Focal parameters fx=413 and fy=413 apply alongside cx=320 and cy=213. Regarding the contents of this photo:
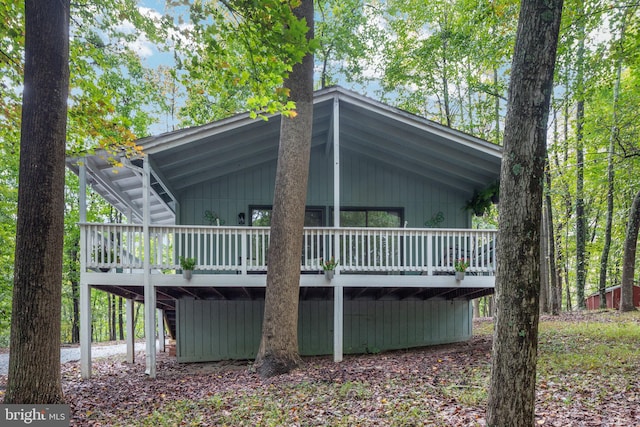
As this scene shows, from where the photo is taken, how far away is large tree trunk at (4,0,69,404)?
4.29 m

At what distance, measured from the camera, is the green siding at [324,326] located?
10.1 meters

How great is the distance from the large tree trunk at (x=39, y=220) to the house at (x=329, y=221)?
11.5 feet

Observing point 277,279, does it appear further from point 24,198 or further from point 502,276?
point 502,276

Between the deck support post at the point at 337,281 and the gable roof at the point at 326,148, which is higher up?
the gable roof at the point at 326,148

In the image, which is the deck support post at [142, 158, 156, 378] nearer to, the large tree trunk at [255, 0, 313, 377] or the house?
the house

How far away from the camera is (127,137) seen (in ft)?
24.7

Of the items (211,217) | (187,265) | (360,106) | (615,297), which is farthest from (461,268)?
(615,297)

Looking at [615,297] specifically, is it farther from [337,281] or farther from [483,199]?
[337,281]

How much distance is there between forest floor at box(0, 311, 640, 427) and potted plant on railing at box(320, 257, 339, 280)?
1.70m

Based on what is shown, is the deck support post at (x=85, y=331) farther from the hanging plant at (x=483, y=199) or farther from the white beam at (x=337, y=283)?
the hanging plant at (x=483, y=199)

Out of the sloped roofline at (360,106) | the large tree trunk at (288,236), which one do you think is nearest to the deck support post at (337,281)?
the sloped roofline at (360,106)

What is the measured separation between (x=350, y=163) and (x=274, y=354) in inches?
222

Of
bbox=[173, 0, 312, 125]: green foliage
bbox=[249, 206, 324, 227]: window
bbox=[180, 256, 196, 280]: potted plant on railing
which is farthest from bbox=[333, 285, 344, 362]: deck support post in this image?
bbox=[173, 0, 312, 125]: green foliage

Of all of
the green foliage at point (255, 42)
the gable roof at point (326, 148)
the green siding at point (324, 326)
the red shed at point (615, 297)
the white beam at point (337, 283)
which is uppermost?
the green foliage at point (255, 42)
